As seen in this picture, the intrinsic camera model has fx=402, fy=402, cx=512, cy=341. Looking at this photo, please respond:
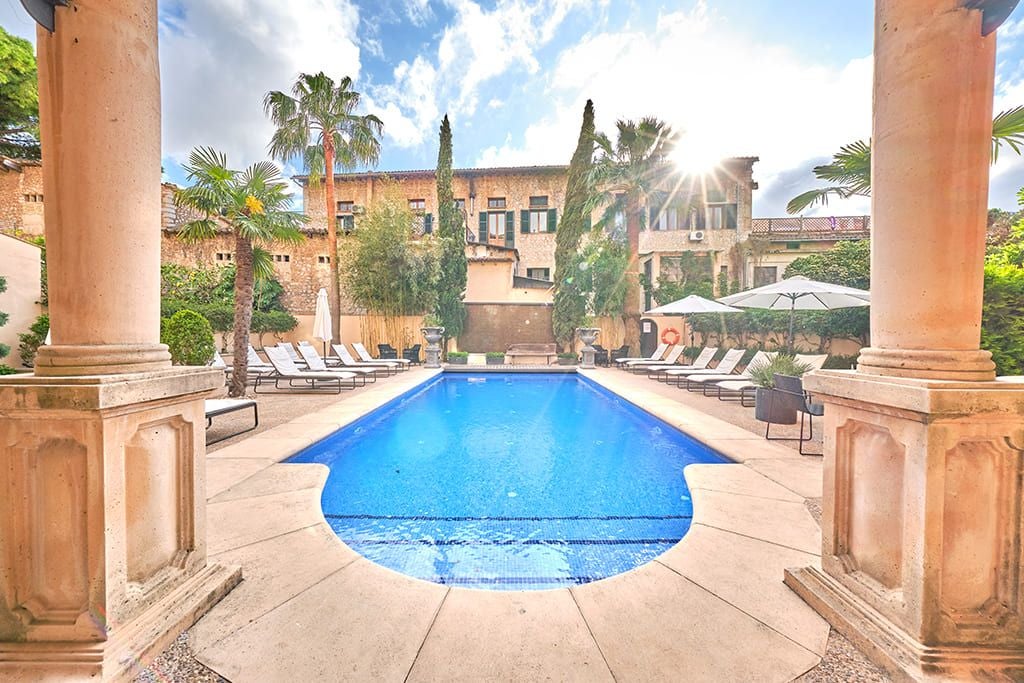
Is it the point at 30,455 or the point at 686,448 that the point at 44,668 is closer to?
the point at 30,455

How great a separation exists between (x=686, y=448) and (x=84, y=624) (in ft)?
17.0

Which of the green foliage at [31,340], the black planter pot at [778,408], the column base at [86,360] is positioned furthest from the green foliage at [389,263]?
the column base at [86,360]

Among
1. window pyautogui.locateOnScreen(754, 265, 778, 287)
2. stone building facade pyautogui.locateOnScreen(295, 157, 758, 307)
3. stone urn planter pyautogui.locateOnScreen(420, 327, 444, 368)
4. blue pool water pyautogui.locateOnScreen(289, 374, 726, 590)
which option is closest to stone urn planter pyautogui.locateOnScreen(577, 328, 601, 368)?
stone urn planter pyautogui.locateOnScreen(420, 327, 444, 368)

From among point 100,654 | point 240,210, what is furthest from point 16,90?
point 100,654

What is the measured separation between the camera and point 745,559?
92.8 inches

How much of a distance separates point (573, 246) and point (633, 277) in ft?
8.39

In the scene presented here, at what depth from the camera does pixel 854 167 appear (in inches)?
253

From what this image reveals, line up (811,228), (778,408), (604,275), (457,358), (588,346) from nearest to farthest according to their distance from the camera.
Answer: (778,408) → (588,346) → (457,358) → (604,275) → (811,228)

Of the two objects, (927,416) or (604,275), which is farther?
(604,275)

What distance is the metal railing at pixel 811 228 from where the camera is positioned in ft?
62.3

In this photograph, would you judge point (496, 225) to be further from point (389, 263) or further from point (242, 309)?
point (242, 309)

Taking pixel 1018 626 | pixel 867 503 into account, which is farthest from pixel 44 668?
pixel 1018 626

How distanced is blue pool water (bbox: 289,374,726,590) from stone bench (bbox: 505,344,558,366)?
7952 millimetres

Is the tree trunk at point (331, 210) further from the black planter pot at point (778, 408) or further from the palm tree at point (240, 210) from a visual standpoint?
the black planter pot at point (778, 408)
